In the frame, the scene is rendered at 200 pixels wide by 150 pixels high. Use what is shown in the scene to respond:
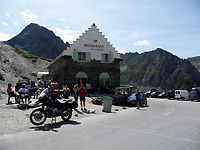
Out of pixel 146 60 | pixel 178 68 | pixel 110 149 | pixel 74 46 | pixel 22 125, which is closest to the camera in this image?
pixel 110 149

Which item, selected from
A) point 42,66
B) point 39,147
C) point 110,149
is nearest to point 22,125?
point 39,147

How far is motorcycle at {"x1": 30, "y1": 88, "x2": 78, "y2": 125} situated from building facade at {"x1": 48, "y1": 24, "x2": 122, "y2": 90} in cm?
1751

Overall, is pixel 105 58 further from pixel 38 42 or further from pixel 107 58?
pixel 38 42

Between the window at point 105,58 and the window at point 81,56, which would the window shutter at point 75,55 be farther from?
the window at point 105,58

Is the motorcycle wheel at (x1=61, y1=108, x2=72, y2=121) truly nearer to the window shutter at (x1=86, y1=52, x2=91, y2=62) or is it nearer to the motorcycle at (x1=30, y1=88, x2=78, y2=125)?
the motorcycle at (x1=30, y1=88, x2=78, y2=125)

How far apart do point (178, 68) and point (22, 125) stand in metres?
146

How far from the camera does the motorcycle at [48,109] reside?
856 centimetres

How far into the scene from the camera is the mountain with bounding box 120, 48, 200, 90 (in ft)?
432

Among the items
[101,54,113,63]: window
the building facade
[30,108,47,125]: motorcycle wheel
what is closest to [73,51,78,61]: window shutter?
the building facade

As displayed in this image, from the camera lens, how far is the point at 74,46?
2784 cm

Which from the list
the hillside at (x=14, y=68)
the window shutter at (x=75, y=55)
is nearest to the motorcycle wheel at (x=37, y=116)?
the window shutter at (x=75, y=55)

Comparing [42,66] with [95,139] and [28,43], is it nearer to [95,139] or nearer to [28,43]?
[95,139]

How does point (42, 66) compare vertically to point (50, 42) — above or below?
below

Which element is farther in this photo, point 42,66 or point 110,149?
point 42,66
